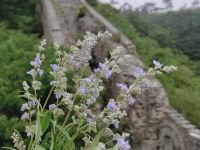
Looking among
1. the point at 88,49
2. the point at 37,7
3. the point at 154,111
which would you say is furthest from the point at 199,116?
the point at 88,49

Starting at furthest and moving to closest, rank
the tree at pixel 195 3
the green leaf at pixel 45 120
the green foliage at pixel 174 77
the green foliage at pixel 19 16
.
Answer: the tree at pixel 195 3, the green foliage at pixel 19 16, the green foliage at pixel 174 77, the green leaf at pixel 45 120

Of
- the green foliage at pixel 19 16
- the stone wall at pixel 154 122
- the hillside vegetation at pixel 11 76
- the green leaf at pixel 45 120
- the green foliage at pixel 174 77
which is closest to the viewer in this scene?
the green leaf at pixel 45 120

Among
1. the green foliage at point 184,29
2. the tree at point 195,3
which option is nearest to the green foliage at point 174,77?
the green foliage at point 184,29

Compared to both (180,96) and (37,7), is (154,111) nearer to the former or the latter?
(180,96)

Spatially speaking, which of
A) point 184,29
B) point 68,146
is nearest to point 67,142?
point 68,146

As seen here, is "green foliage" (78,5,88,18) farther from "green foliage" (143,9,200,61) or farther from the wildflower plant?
"green foliage" (143,9,200,61)

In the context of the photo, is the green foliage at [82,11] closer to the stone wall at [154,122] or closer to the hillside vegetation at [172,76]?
the hillside vegetation at [172,76]

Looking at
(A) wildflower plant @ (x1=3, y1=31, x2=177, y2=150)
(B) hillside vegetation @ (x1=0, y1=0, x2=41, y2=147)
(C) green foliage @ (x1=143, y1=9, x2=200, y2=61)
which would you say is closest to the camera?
(A) wildflower plant @ (x1=3, y1=31, x2=177, y2=150)

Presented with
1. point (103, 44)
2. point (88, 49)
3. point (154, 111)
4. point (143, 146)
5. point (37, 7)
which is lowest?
point (143, 146)

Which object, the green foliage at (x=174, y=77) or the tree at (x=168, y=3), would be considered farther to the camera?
the tree at (x=168, y=3)

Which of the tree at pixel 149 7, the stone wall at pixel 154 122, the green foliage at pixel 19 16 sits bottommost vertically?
the stone wall at pixel 154 122

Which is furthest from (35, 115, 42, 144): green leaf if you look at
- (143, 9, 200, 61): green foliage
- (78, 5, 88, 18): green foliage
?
(143, 9, 200, 61): green foliage
